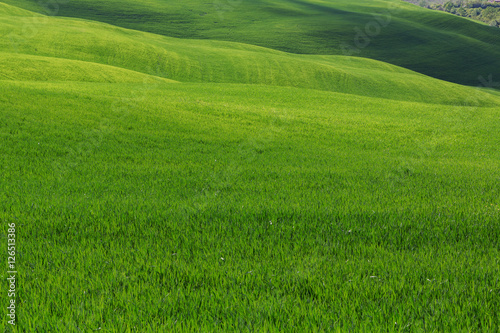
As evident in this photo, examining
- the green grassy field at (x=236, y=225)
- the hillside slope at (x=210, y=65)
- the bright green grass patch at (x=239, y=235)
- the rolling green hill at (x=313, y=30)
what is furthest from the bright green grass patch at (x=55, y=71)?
the rolling green hill at (x=313, y=30)

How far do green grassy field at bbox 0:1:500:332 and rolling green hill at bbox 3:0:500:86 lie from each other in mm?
92714

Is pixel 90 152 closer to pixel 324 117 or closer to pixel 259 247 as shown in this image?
pixel 259 247

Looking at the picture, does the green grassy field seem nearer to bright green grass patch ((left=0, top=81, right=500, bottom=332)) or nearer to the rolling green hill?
bright green grass patch ((left=0, top=81, right=500, bottom=332))

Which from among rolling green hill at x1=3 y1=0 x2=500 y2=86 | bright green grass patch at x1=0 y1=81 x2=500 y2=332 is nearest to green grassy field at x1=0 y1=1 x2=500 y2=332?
bright green grass patch at x1=0 y1=81 x2=500 y2=332

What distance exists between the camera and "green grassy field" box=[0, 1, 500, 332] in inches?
158

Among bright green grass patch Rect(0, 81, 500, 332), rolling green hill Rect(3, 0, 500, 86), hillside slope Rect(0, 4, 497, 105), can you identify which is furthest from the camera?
rolling green hill Rect(3, 0, 500, 86)

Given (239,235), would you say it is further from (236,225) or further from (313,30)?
(313,30)

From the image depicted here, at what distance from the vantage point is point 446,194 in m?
9.38

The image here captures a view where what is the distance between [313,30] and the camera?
120 m

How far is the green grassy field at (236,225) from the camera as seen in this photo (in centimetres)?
401

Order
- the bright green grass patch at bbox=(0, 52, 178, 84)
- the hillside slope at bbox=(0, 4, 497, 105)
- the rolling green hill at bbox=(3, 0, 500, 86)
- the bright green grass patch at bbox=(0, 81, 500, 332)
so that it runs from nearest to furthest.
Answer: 1. the bright green grass patch at bbox=(0, 81, 500, 332)
2. the bright green grass patch at bbox=(0, 52, 178, 84)
3. the hillside slope at bbox=(0, 4, 497, 105)
4. the rolling green hill at bbox=(3, 0, 500, 86)

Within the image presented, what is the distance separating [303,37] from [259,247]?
11710cm

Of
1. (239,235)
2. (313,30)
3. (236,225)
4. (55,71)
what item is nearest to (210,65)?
(55,71)

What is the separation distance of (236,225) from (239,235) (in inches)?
21.2
